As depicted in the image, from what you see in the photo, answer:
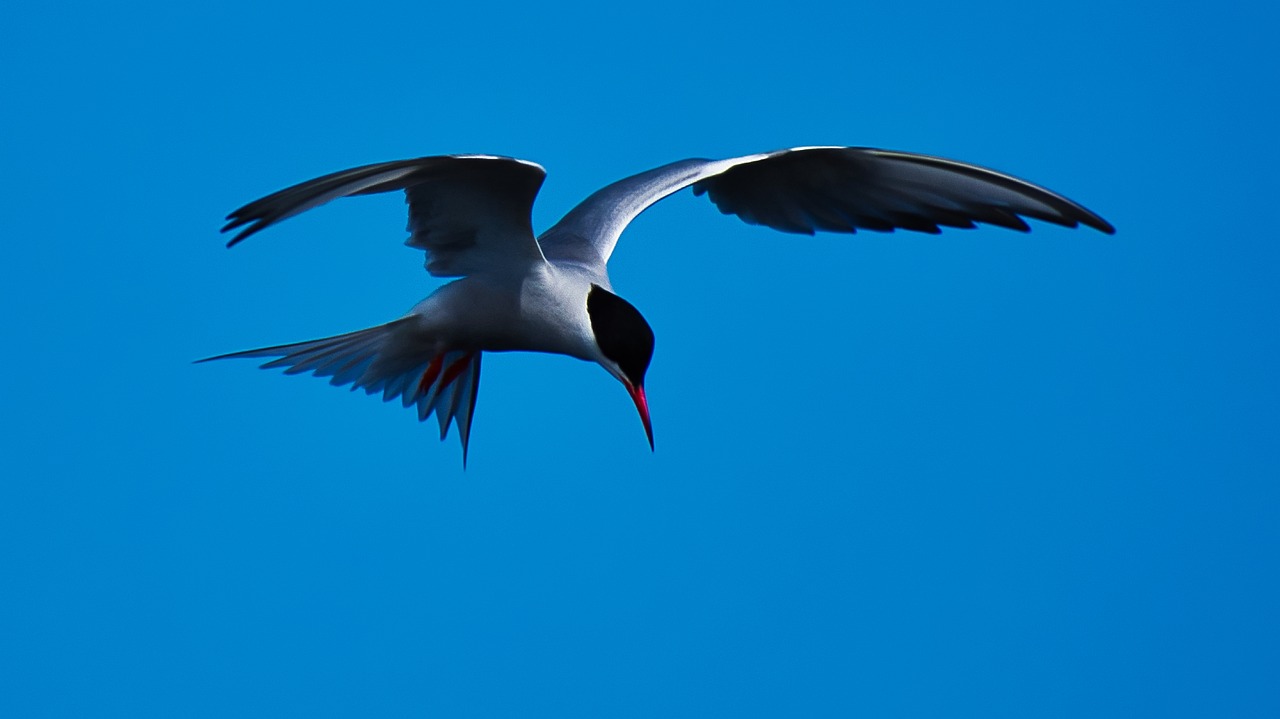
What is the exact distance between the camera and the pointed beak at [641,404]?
323 centimetres

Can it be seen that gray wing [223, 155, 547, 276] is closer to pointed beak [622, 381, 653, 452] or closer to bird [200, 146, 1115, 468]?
bird [200, 146, 1115, 468]

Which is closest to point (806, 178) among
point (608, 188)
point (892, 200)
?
point (892, 200)

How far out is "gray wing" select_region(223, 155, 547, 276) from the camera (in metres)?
2.56

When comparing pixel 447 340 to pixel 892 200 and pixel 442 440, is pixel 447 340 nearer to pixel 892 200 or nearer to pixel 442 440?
pixel 442 440

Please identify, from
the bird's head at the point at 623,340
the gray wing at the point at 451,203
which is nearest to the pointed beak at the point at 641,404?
the bird's head at the point at 623,340

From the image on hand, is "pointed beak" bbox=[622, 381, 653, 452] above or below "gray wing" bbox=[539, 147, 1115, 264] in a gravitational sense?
below

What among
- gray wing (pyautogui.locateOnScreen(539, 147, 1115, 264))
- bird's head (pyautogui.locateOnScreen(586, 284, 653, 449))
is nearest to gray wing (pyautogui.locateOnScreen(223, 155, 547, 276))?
bird's head (pyautogui.locateOnScreen(586, 284, 653, 449))

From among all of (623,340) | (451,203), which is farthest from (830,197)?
(451,203)

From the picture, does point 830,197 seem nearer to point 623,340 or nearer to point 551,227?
point 551,227

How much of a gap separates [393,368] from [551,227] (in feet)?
2.19

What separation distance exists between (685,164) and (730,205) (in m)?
0.23

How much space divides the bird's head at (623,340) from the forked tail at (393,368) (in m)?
0.58

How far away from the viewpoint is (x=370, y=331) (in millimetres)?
3514

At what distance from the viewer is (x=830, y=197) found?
3959 millimetres
